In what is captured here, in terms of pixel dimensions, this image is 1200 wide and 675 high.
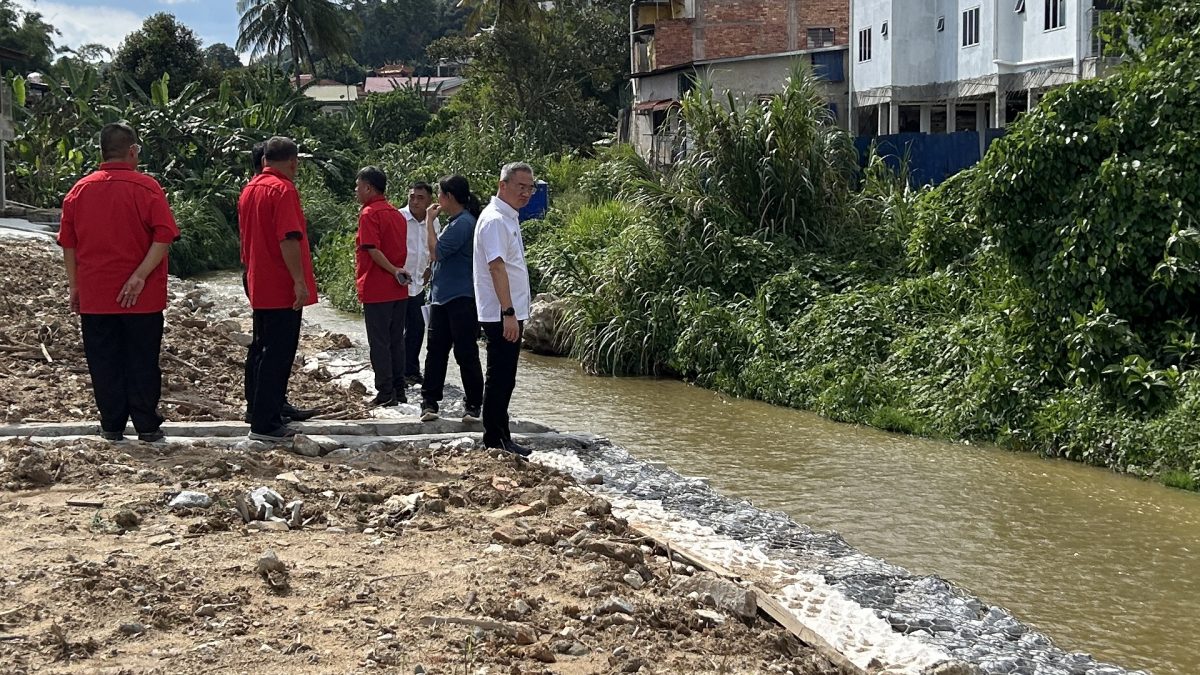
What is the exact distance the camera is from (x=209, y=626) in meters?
4.87

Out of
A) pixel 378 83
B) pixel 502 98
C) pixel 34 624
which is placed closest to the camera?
pixel 34 624

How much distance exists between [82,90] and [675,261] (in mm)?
22816

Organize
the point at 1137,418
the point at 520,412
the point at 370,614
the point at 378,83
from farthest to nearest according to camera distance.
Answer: the point at 378,83 → the point at 520,412 → the point at 1137,418 → the point at 370,614

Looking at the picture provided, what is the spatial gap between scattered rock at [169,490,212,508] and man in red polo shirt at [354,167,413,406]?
342 centimetres

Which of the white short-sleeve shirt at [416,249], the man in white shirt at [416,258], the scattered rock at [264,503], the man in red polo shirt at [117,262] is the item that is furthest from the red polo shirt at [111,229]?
the white short-sleeve shirt at [416,249]

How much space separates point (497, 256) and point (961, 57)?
24020 millimetres

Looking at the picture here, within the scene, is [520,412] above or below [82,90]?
below

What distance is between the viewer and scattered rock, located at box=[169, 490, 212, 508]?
655 centimetres

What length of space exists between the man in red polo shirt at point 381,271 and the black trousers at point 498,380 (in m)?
1.90

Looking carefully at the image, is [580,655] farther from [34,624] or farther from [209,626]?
[34,624]

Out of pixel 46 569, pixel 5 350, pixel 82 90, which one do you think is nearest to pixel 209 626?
pixel 46 569

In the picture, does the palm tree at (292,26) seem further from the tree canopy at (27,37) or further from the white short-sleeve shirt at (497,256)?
the white short-sleeve shirt at (497,256)

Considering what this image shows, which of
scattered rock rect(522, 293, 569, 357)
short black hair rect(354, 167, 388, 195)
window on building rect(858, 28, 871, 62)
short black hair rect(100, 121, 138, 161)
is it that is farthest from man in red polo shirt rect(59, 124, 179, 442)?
window on building rect(858, 28, 871, 62)

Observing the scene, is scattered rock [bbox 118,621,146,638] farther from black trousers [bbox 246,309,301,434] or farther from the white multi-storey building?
the white multi-storey building
